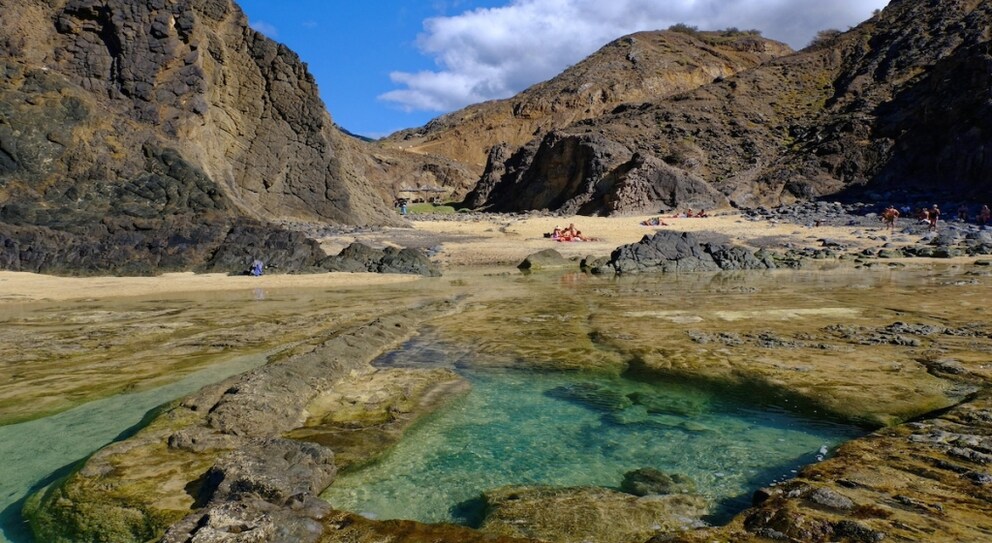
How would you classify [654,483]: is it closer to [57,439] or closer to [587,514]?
[587,514]

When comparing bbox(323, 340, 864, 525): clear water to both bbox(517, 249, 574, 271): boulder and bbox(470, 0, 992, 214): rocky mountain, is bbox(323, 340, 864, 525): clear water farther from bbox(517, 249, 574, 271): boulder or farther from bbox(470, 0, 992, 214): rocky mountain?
bbox(470, 0, 992, 214): rocky mountain

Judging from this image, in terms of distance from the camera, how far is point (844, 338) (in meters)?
6.85

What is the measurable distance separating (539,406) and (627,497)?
6.13 ft

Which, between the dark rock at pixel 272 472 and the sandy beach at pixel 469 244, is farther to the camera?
the sandy beach at pixel 469 244

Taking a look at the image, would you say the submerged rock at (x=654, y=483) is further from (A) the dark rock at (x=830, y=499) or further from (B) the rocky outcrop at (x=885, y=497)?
(A) the dark rock at (x=830, y=499)

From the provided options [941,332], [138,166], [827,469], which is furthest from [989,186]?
[138,166]

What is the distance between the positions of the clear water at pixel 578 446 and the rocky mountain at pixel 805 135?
24990 millimetres

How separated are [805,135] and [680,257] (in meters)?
25.6

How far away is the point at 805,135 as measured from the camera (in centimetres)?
3722

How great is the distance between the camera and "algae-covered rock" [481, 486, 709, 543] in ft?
9.70

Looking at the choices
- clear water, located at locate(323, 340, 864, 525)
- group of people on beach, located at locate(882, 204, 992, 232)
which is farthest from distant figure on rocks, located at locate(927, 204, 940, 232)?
clear water, located at locate(323, 340, 864, 525)

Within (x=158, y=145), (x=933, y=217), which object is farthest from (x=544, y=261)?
(x=933, y=217)

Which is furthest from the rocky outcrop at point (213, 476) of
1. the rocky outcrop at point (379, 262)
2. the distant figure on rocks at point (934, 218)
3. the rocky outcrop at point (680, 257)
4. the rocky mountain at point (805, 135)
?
the rocky mountain at point (805, 135)

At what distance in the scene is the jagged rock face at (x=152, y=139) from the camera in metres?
14.8
